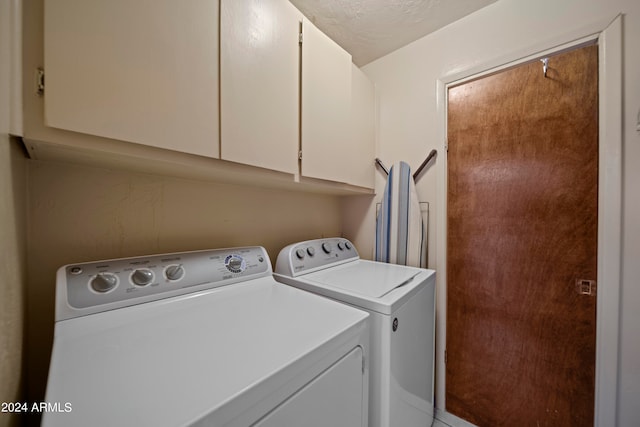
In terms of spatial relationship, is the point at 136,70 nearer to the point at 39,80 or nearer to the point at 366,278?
the point at 39,80

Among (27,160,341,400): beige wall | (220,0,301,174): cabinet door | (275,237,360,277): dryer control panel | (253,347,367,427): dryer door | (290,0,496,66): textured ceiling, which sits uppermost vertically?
(290,0,496,66): textured ceiling

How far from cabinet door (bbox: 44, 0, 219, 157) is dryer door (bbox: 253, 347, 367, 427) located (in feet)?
2.59

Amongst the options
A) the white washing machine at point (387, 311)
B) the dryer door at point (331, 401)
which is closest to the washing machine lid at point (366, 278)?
the white washing machine at point (387, 311)

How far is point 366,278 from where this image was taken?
1167 mm

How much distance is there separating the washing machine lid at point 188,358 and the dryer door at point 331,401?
34 mm

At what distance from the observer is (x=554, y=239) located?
1.15 m

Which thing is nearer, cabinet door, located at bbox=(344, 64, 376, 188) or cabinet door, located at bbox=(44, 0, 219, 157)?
cabinet door, located at bbox=(44, 0, 219, 157)

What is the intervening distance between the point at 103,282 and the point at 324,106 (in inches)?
48.5

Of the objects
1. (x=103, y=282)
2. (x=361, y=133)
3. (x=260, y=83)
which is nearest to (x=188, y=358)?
(x=103, y=282)

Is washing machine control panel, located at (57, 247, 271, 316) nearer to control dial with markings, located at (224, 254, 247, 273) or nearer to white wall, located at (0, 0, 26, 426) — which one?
control dial with markings, located at (224, 254, 247, 273)

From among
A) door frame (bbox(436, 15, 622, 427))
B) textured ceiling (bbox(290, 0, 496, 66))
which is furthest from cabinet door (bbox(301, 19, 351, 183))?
door frame (bbox(436, 15, 622, 427))

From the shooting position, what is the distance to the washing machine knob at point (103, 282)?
0.73m

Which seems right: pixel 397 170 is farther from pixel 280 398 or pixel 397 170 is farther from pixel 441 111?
pixel 280 398

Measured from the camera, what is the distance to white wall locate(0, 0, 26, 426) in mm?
444
